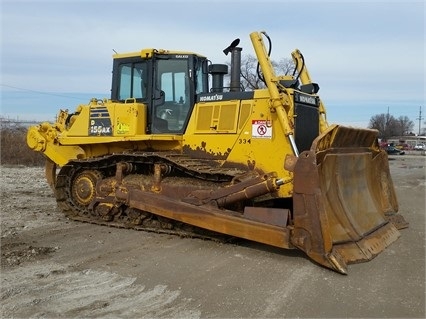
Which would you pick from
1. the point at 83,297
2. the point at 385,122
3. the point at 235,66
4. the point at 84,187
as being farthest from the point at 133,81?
the point at 385,122

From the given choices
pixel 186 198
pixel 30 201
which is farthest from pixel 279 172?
pixel 30 201

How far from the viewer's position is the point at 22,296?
15.9 feet

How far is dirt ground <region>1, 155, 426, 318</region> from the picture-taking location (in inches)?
181

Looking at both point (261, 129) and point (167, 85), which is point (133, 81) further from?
point (261, 129)

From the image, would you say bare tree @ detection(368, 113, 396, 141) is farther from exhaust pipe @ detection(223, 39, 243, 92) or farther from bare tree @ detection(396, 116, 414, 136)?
exhaust pipe @ detection(223, 39, 243, 92)

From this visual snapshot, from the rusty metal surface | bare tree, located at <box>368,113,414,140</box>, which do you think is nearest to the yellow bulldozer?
the rusty metal surface

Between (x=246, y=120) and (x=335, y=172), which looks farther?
(x=246, y=120)

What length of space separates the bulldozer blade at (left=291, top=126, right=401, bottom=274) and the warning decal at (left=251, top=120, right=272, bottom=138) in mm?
1047

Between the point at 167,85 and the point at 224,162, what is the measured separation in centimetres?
187

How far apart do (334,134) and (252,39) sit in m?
2.19

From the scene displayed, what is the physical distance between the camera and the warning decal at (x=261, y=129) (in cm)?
735

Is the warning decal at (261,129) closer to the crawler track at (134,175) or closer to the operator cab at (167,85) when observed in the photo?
the crawler track at (134,175)

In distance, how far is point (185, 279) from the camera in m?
Result: 5.48

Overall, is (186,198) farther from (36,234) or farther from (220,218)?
(36,234)
